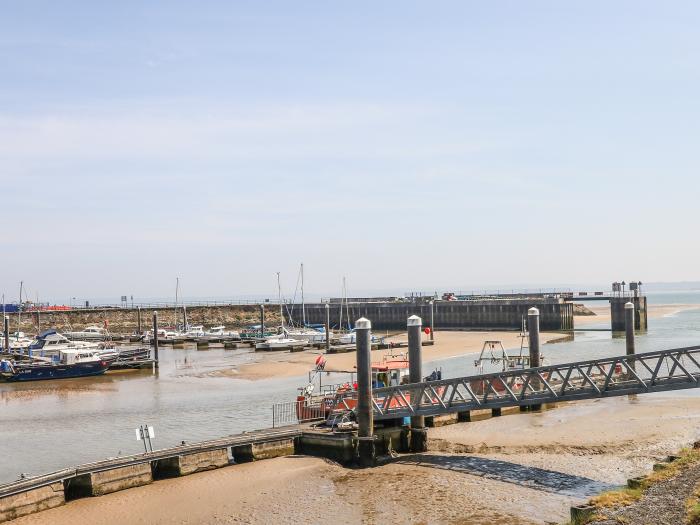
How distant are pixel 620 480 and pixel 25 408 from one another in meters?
37.1

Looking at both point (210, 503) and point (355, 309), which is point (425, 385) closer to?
point (210, 503)

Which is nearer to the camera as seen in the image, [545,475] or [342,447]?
[545,475]

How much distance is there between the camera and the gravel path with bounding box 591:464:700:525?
60.7 ft

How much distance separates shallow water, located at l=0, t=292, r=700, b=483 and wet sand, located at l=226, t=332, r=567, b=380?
97.8 inches

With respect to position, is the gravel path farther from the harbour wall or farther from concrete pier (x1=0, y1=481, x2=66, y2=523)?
the harbour wall

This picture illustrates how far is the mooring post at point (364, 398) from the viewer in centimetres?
2894

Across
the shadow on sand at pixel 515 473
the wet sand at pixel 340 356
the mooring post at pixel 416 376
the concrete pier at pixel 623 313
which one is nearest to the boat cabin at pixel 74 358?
the wet sand at pixel 340 356

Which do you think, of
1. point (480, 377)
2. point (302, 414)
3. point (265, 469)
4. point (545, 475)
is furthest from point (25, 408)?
point (545, 475)

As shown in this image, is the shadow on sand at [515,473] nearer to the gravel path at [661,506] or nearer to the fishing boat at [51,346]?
the gravel path at [661,506]

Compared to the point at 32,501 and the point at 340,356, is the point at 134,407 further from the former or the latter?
the point at 340,356

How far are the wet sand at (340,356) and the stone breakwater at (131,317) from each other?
43.6 m

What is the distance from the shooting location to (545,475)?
26.9 m

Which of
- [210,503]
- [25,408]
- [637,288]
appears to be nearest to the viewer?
[210,503]

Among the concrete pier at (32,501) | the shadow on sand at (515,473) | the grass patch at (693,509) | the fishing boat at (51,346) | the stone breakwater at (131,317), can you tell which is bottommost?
the shadow on sand at (515,473)
